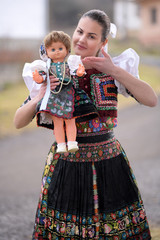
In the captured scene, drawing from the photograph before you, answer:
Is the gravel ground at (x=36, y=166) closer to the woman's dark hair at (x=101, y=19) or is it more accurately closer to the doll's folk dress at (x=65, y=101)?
the doll's folk dress at (x=65, y=101)

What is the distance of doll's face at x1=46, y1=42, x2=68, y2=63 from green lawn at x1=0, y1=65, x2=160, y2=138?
19.7 feet

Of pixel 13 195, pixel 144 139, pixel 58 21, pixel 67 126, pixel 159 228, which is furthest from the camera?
pixel 58 21

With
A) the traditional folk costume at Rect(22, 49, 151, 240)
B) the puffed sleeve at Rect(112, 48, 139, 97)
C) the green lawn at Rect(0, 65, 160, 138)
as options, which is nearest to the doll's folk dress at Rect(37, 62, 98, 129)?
the traditional folk costume at Rect(22, 49, 151, 240)

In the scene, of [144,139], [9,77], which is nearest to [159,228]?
[144,139]

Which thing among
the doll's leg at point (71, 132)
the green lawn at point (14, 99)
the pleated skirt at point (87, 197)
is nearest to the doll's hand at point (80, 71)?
the doll's leg at point (71, 132)

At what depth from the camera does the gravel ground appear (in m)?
4.26

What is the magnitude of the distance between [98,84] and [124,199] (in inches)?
31.2

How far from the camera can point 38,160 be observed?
21.7 feet

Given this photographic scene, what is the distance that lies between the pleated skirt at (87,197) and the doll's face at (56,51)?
23.3 inches

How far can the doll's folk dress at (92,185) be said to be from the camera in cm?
220

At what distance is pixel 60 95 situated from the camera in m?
2.03

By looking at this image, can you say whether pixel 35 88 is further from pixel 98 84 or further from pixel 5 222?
pixel 5 222

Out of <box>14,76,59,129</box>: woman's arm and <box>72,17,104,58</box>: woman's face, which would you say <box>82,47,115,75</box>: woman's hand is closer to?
<box>72,17,104,58</box>: woman's face

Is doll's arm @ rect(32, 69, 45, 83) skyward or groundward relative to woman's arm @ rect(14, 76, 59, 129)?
skyward
